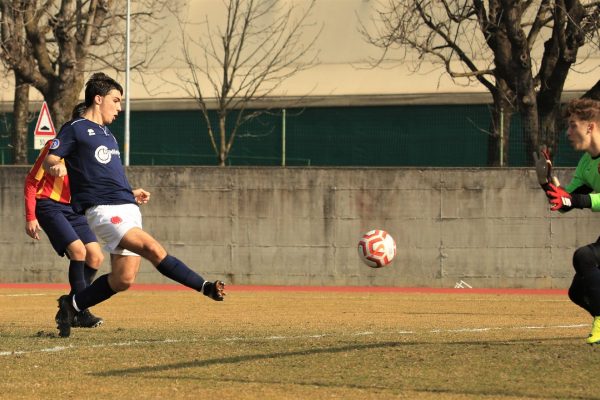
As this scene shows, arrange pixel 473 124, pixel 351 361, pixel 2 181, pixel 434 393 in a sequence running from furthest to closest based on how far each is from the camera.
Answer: pixel 473 124, pixel 2 181, pixel 351 361, pixel 434 393

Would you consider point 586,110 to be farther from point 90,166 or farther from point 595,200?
point 90,166

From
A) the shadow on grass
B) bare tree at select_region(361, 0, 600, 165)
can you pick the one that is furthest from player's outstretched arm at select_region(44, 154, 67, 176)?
bare tree at select_region(361, 0, 600, 165)

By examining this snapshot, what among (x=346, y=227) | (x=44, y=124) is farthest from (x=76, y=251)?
(x=44, y=124)

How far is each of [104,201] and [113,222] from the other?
248mm

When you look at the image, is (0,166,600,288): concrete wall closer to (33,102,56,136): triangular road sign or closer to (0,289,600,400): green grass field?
(33,102,56,136): triangular road sign

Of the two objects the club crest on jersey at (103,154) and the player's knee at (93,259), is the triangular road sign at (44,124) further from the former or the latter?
the club crest on jersey at (103,154)

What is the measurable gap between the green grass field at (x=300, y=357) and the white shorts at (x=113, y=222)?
80 centimetres

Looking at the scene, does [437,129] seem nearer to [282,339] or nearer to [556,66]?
[556,66]

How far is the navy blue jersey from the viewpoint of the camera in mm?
9945

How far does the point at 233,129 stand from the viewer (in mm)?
34156

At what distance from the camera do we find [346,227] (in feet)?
75.4

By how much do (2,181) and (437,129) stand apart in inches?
425

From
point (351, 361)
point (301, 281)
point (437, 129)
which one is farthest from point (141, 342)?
point (437, 129)

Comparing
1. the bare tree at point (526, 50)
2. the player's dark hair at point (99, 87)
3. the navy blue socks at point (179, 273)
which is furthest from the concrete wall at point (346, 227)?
the navy blue socks at point (179, 273)
